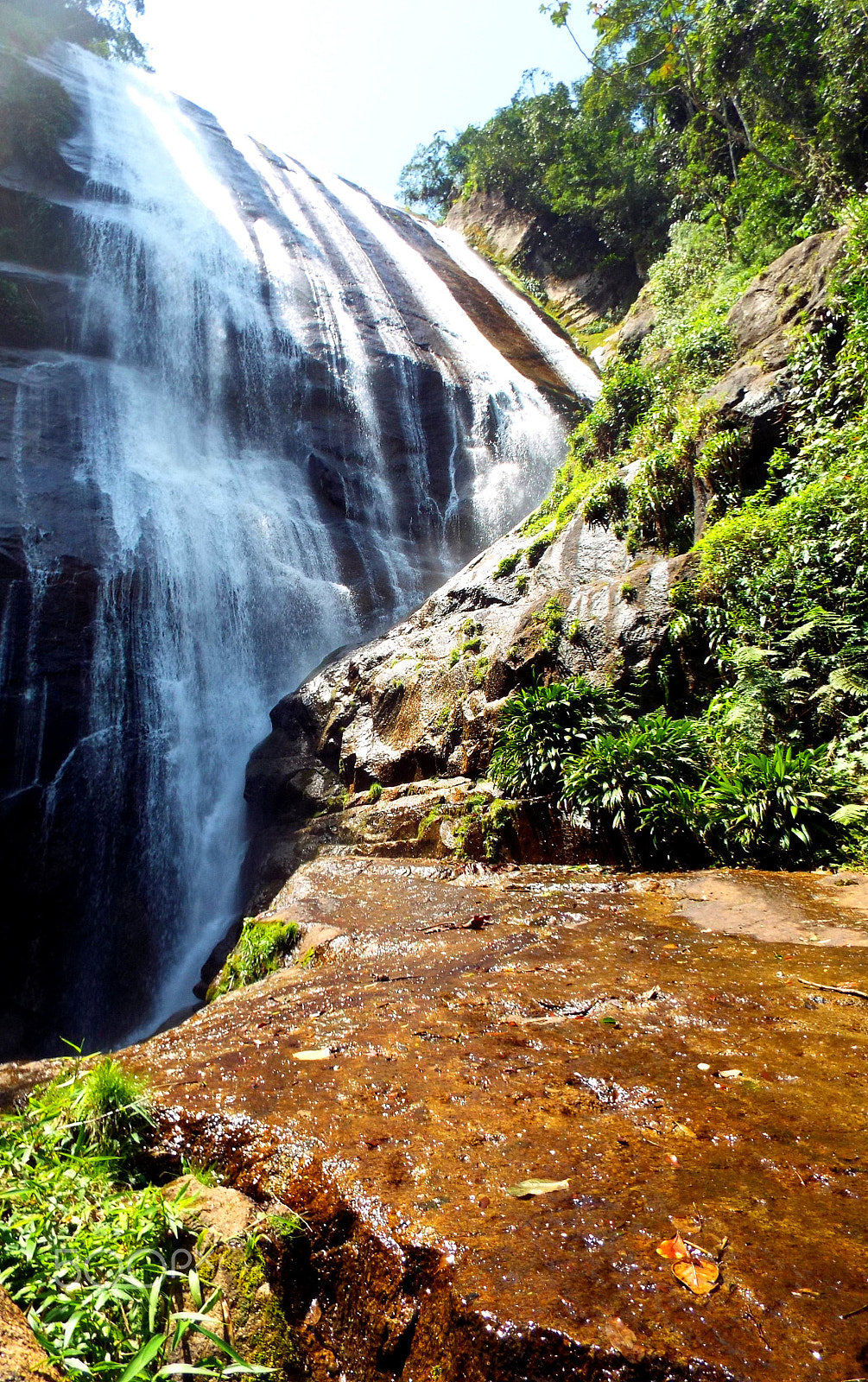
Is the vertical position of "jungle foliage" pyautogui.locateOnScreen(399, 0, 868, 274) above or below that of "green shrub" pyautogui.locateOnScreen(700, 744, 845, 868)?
above

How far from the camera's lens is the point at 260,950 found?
5.63m

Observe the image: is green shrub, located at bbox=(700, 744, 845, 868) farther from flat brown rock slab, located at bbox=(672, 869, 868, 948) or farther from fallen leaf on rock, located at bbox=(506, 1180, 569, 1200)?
fallen leaf on rock, located at bbox=(506, 1180, 569, 1200)

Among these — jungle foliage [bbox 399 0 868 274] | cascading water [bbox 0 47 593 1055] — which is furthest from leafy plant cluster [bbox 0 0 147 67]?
jungle foliage [bbox 399 0 868 274]

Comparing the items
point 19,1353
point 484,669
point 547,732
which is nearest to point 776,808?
point 547,732

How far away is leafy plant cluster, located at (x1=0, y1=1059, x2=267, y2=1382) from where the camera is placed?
1.57m

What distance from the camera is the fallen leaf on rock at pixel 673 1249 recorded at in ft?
4.87

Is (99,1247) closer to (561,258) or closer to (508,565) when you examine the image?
(508,565)

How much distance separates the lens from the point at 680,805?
6141 millimetres

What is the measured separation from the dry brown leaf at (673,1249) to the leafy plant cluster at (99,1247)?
94cm

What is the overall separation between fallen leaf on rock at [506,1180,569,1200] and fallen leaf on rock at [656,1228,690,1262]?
0.33m

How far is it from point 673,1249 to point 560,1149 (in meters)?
0.52

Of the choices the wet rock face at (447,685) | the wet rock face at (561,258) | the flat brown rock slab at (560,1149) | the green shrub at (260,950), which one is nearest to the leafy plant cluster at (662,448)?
the wet rock face at (447,685)

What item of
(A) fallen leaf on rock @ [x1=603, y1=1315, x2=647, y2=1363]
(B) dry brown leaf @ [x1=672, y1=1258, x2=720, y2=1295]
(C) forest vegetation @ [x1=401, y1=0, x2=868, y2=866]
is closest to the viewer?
(A) fallen leaf on rock @ [x1=603, y1=1315, x2=647, y2=1363]

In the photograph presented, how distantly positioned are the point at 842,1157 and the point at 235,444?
61.0 feet
